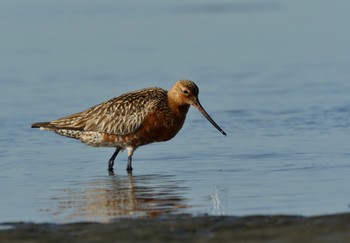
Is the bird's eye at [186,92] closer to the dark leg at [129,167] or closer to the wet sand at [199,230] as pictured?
the dark leg at [129,167]

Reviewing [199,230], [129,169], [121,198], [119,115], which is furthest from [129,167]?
[199,230]

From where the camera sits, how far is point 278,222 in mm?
7875

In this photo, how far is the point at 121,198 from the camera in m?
10.4

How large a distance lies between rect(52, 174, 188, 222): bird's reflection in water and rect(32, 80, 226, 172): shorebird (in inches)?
40.4

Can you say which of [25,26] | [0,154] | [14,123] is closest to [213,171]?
[0,154]

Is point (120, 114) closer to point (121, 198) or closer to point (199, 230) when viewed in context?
point (121, 198)

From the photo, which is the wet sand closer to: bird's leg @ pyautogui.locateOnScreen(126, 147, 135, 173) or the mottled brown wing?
bird's leg @ pyautogui.locateOnScreen(126, 147, 135, 173)

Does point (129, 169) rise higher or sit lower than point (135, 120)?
lower

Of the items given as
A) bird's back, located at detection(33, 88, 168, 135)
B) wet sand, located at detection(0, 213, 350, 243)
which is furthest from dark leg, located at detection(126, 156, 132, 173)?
wet sand, located at detection(0, 213, 350, 243)

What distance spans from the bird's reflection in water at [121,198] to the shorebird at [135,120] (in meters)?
1.03

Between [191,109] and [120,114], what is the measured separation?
412 cm

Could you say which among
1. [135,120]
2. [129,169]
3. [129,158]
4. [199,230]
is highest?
[135,120]

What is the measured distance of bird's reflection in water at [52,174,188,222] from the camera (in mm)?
9375

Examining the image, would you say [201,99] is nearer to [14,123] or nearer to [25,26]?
[14,123]
